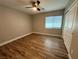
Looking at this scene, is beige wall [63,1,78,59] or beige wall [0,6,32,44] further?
beige wall [0,6,32,44]

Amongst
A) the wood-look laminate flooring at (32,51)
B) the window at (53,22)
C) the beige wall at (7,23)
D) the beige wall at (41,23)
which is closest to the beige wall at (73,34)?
the wood-look laminate flooring at (32,51)

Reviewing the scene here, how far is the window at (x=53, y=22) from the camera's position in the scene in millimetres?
4793

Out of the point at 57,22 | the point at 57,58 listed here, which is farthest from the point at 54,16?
the point at 57,58

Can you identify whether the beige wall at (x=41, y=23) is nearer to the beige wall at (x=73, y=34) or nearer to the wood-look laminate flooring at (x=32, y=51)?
the wood-look laminate flooring at (x=32, y=51)

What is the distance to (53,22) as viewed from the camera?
5.11m

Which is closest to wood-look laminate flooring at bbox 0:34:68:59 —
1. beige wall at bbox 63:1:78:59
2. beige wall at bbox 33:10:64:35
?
beige wall at bbox 63:1:78:59

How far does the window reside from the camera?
4.79m

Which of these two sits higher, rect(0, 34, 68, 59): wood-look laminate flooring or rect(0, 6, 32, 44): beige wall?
→ rect(0, 6, 32, 44): beige wall

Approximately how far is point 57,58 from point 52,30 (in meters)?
3.51

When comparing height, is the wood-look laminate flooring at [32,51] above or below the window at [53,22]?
below

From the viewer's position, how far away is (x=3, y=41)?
3141mm

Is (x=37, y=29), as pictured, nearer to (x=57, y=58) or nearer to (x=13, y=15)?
(x=13, y=15)

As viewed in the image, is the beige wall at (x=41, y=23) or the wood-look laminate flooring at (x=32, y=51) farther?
the beige wall at (x=41, y=23)

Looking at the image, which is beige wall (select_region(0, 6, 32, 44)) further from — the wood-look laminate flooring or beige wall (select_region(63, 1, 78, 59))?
beige wall (select_region(63, 1, 78, 59))
